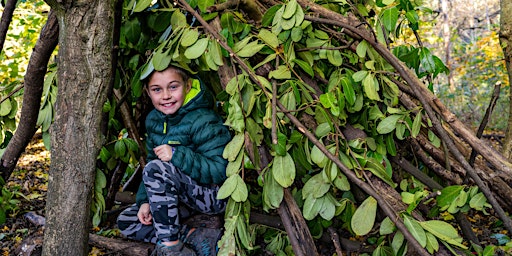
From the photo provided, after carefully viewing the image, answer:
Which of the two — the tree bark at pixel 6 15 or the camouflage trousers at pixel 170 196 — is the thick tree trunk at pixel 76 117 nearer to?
the camouflage trousers at pixel 170 196

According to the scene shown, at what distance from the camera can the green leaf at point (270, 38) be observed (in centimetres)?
179

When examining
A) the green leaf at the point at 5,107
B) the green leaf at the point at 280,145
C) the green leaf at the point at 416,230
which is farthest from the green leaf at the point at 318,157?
the green leaf at the point at 5,107

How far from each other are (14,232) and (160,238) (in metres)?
1.12

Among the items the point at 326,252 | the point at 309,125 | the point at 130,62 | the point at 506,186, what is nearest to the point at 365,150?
the point at 309,125

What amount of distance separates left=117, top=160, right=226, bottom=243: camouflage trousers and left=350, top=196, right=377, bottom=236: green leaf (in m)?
0.69

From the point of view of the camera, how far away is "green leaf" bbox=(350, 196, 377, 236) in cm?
157

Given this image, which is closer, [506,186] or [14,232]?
[506,186]

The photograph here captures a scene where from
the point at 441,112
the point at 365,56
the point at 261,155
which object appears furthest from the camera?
the point at 365,56

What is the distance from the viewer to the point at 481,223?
260 centimetres

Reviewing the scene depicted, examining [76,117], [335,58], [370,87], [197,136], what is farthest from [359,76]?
[76,117]

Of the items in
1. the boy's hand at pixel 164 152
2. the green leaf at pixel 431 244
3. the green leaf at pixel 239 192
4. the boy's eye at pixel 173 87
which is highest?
the boy's eye at pixel 173 87

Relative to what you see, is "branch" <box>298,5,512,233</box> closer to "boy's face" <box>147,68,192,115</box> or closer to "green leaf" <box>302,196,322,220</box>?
"green leaf" <box>302,196,322,220</box>

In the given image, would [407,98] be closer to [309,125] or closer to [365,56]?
[365,56]

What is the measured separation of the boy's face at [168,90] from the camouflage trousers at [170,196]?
0.25m
